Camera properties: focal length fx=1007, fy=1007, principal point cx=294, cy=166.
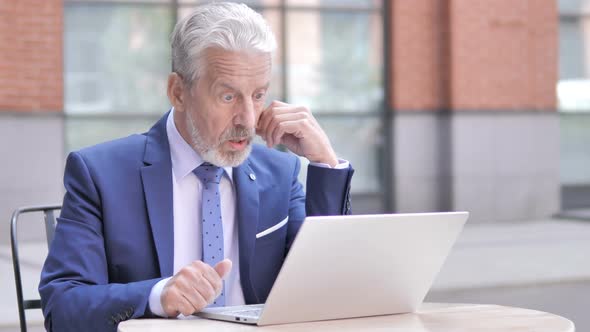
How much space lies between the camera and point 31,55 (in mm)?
10086

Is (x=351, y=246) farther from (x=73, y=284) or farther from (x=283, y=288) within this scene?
(x=73, y=284)

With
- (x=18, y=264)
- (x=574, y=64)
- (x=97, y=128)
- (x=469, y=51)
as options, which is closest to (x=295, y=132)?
(x=18, y=264)

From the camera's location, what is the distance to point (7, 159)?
9906 mm

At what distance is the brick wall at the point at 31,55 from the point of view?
997 centimetres

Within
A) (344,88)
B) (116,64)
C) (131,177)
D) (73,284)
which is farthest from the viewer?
(344,88)

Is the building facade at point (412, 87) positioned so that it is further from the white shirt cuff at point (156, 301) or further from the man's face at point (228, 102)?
the white shirt cuff at point (156, 301)

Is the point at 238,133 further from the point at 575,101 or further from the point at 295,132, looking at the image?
the point at 575,101

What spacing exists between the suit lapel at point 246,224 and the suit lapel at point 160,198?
0.20 metres

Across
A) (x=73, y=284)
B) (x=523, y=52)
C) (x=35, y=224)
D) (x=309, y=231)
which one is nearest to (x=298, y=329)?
(x=309, y=231)

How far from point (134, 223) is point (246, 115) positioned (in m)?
0.41

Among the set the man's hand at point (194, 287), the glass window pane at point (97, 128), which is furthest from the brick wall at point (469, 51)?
the man's hand at point (194, 287)

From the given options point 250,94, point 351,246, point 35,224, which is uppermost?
point 250,94

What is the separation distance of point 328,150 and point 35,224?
298 inches

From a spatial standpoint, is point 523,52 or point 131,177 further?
point 523,52
